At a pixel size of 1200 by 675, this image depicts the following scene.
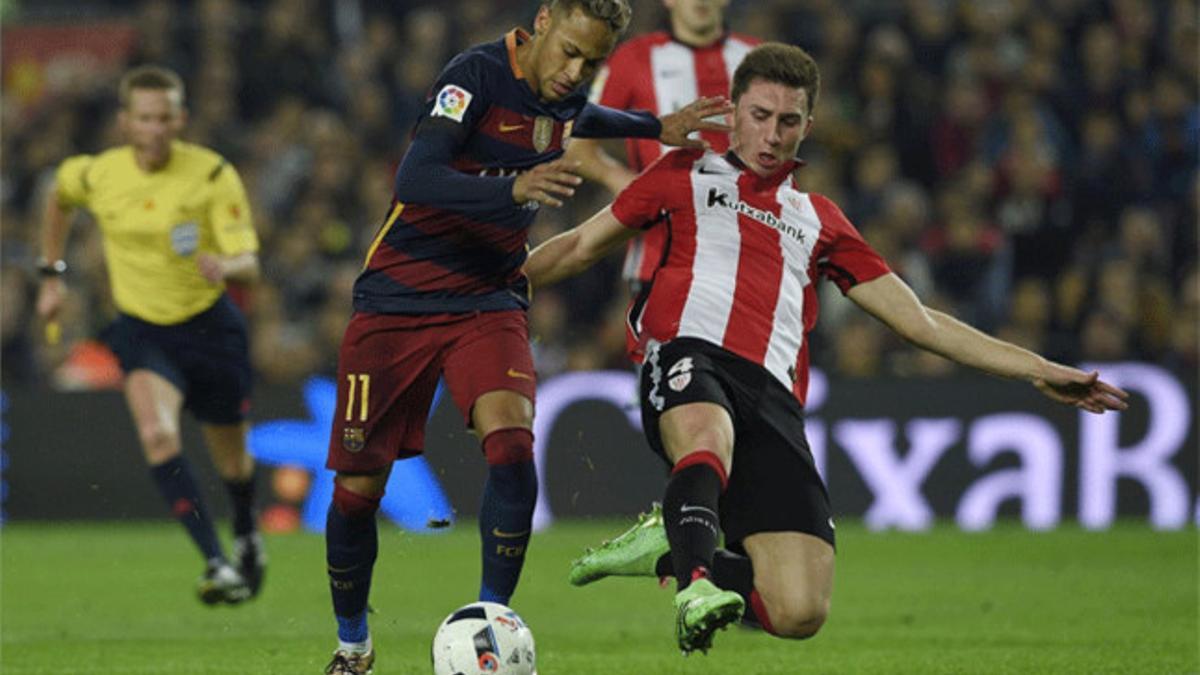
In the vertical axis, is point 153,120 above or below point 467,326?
above

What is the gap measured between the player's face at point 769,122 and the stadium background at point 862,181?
7.25m

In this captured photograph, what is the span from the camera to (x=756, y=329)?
23.7ft

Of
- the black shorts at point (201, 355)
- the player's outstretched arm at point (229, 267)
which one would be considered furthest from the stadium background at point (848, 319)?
the player's outstretched arm at point (229, 267)

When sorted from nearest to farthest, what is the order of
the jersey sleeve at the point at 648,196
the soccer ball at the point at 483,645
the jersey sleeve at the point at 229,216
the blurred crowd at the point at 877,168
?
the soccer ball at the point at 483,645
the jersey sleeve at the point at 648,196
the jersey sleeve at the point at 229,216
the blurred crowd at the point at 877,168

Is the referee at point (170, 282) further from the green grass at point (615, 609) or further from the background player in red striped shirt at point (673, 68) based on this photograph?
the background player in red striped shirt at point (673, 68)

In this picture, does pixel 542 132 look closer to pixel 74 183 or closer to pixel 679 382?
pixel 679 382

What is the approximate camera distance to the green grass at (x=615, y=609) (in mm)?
8055

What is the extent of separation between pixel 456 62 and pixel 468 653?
1937mm

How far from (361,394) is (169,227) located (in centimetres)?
362

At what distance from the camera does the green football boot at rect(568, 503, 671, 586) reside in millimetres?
7297

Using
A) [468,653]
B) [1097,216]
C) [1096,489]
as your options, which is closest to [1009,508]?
[1096,489]

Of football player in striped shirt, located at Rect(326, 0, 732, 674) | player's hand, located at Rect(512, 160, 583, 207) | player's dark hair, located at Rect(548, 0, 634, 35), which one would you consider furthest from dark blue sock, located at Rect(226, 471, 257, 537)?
player's hand, located at Rect(512, 160, 583, 207)

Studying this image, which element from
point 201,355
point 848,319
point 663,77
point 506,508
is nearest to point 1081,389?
point 506,508

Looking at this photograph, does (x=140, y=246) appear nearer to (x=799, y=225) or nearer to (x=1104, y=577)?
(x=799, y=225)
